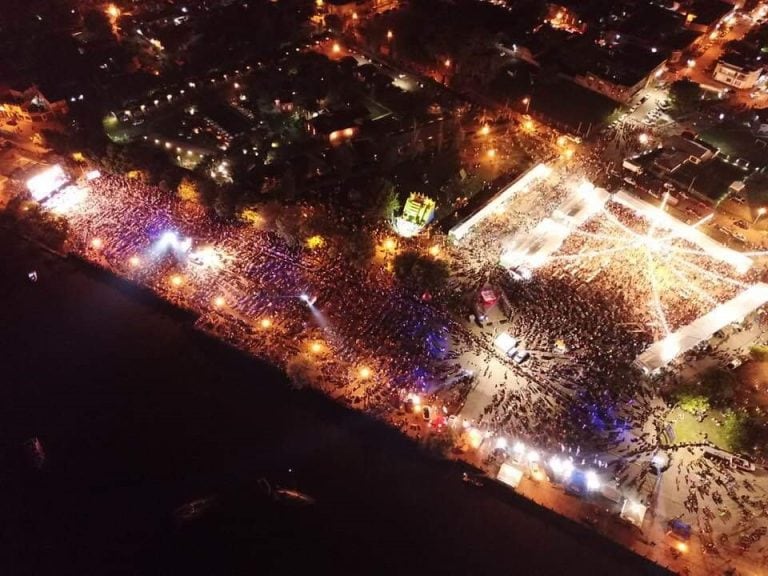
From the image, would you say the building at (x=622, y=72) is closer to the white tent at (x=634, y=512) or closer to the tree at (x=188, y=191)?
the tree at (x=188, y=191)

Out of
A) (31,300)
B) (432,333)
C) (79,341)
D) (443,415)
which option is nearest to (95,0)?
(31,300)

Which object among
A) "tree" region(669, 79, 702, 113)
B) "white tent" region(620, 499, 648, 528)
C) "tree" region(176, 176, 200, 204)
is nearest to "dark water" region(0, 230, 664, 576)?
"white tent" region(620, 499, 648, 528)

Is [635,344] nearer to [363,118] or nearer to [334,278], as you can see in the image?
[334,278]

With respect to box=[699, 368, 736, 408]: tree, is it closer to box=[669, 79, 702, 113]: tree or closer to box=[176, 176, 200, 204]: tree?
box=[669, 79, 702, 113]: tree

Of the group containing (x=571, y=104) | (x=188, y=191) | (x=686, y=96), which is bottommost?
(x=188, y=191)

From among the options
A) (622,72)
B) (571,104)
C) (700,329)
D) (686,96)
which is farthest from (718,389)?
(622,72)

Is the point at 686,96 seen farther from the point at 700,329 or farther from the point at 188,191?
the point at 188,191
